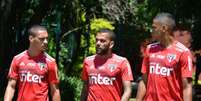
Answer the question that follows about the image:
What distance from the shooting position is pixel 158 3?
24.1 meters

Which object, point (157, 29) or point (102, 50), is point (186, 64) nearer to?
point (157, 29)

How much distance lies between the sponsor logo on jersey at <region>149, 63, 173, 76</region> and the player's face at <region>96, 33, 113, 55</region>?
33.2 inches

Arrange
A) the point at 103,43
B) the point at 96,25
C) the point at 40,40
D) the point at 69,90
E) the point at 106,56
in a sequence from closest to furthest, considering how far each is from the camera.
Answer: the point at 40,40 < the point at 103,43 < the point at 106,56 < the point at 69,90 < the point at 96,25

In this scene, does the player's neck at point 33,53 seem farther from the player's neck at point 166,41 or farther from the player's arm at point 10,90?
the player's neck at point 166,41

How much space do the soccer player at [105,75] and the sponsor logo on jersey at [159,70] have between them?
679 mm

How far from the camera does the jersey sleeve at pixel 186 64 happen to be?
9211 mm

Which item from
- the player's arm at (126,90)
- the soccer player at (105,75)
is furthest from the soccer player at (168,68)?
the soccer player at (105,75)

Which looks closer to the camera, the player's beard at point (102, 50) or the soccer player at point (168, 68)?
the soccer player at point (168, 68)

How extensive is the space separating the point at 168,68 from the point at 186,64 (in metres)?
0.26

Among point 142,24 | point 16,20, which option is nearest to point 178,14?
point 16,20

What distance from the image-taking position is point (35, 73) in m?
9.59

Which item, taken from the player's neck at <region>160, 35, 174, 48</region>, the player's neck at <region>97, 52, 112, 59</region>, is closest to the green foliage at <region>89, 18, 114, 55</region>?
the player's neck at <region>97, 52, 112, 59</region>

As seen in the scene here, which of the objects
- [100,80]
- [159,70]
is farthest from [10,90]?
[159,70]

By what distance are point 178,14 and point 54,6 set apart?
4.24 m
